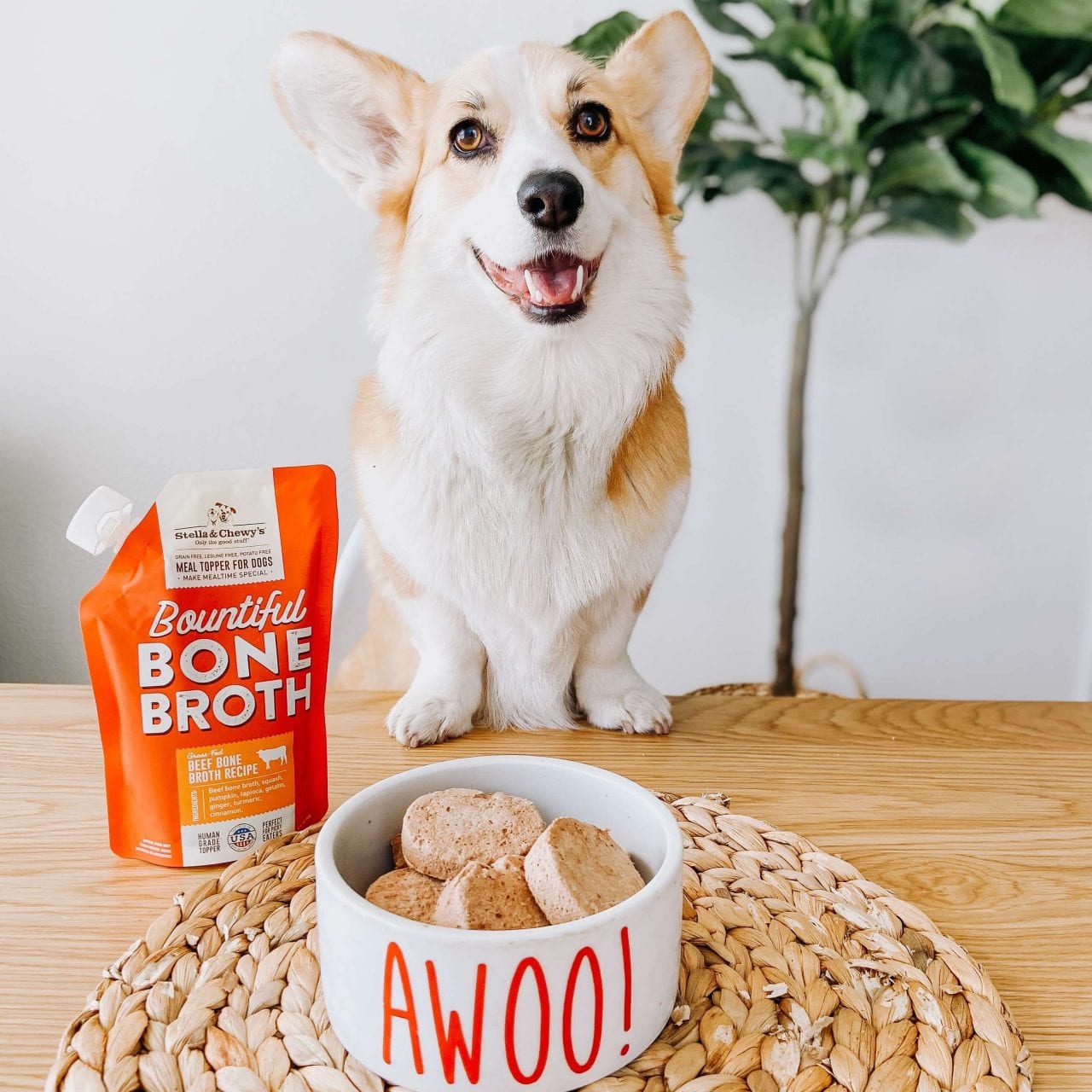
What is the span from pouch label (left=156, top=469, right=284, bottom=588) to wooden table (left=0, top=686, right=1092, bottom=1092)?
224mm

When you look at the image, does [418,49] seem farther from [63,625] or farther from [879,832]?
[879,832]

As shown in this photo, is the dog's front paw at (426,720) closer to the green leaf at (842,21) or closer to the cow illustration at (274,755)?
the cow illustration at (274,755)

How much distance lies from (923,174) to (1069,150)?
153 millimetres

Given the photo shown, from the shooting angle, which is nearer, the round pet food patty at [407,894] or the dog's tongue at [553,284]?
the round pet food patty at [407,894]

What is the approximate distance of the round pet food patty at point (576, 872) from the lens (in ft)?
1.59

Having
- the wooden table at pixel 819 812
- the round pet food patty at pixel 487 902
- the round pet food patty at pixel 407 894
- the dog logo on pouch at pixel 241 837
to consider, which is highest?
the round pet food patty at pixel 487 902

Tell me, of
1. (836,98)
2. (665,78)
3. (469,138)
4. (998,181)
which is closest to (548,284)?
(469,138)

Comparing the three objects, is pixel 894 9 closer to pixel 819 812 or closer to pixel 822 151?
pixel 822 151

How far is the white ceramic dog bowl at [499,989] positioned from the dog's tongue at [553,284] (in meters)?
0.48

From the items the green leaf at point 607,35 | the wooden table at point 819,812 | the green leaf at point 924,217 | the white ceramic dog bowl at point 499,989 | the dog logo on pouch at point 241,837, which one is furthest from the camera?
the green leaf at point 924,217

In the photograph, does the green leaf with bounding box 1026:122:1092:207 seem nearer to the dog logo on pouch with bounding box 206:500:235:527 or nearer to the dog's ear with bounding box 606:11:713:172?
the dog's ear with bounding box 606:11:713:172

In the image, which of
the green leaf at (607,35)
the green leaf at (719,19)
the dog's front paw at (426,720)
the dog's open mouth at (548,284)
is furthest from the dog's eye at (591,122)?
the dog's front paw at (426,720)

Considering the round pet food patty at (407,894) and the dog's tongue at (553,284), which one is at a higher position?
the dog's tongue at (553,284)

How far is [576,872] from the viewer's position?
494mm
